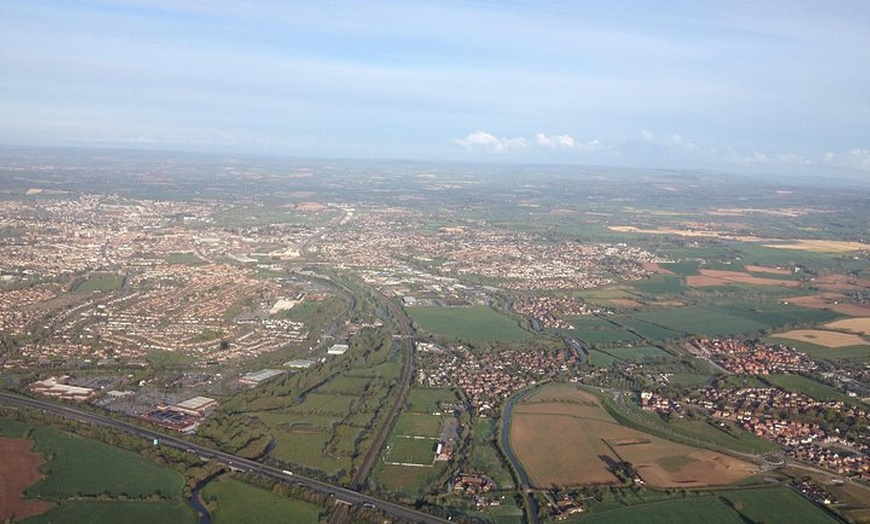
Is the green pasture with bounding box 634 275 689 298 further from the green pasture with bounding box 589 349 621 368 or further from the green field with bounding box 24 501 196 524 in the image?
the green field with bounding box 24 501 196 524

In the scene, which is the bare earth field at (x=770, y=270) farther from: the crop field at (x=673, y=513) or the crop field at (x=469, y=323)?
the crop field at (x=673, y=513)

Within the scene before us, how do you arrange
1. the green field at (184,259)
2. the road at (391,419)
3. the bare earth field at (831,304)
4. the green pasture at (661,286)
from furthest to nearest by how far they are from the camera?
1. the green field at (184,259)
2. the green pasture at (661,286)
3. the bare earth field at (831,304)
4. the road at (391,419)

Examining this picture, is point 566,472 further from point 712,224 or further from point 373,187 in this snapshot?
point 373,187

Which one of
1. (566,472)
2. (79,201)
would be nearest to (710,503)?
(566,472)

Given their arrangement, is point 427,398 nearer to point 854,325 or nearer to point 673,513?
point 673,513

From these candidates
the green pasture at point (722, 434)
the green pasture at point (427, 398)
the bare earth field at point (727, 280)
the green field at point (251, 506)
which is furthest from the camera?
the bare earth field at point (727, 280)

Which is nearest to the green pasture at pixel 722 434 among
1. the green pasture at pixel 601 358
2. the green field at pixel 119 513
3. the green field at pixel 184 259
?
the green pasture at pixel 601 358

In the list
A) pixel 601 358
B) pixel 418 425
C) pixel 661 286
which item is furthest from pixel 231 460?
pixel 661 286
